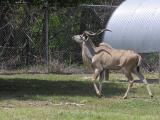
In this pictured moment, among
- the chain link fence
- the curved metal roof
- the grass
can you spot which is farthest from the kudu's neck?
the chain link fence

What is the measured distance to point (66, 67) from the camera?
2234 cm

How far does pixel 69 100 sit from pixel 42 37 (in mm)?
8114

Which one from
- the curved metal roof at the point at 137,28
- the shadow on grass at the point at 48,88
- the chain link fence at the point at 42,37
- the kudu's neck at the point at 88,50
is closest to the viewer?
the shadow on grass at the point at 48,88

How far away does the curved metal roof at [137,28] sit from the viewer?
64.6ft

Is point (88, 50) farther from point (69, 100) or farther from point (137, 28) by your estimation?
point (137, 28)

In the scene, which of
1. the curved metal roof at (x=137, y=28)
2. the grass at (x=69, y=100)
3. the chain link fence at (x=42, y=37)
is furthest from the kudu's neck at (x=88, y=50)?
the chain link fence at (x=42, y=37)

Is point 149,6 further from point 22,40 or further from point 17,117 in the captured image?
point 17,117

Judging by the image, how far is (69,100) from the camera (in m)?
14.4

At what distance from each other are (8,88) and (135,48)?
16.7 feet

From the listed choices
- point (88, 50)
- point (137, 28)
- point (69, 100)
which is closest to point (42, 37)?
point (137, 28)

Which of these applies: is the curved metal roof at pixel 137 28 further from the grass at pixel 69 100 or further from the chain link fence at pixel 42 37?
the chain link fence at pixel 42 37

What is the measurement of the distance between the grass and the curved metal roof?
1225mm

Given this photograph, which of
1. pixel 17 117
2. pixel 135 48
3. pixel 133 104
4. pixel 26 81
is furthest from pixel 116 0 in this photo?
pixel 17 117

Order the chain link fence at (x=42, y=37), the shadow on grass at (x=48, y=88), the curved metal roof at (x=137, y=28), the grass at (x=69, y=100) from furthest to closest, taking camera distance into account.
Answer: the chain link fence at (x=42, y=37), the curved metal roof at (x=137, y=28), the shadow on grass at (x=48, y=88), the grass at (x=69, y=100)
